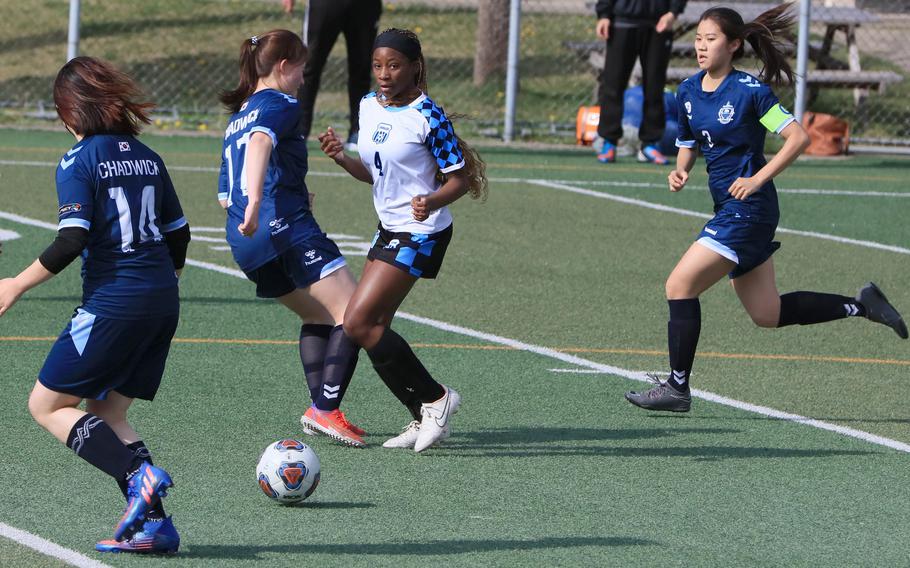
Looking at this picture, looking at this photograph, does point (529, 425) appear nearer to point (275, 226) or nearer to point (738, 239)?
point (738, 239)

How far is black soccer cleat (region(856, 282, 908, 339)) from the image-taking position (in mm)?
7871

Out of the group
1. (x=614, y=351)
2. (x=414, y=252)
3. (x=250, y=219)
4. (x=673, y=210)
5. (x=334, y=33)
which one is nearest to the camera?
(x=250, y=219)

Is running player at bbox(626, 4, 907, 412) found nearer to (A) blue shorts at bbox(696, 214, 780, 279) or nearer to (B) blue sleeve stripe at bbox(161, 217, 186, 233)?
(A) blue shorts at bbox(696, 214, 780, 279)

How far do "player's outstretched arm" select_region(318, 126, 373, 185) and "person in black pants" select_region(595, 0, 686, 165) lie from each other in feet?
31.2

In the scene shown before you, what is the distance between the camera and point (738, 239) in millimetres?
7402

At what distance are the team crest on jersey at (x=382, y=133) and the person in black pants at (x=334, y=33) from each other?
911 cm

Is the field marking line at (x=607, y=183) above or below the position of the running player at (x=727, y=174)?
below

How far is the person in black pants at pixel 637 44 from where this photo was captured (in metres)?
16.0

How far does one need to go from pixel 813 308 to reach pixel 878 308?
1.09 feet

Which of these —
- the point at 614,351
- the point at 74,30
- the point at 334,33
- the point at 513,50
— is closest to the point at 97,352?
the point at 614,351

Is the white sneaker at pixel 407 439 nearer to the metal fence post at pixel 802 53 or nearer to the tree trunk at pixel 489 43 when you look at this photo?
the metal fence post at pixel 802 53

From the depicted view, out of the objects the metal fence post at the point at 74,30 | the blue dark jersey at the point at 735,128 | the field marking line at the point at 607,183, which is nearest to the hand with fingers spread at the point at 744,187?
the blue dark jersey at the point at 735,128

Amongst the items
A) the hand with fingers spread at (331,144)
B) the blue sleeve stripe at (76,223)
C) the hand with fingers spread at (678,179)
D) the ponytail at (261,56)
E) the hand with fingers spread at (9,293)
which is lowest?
the hand with fingers spread at (678,179)

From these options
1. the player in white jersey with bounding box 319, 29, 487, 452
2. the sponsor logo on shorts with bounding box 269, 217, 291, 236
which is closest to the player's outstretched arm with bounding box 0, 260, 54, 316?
the player in white jersey with bounding box 319, 29, 487, 452
